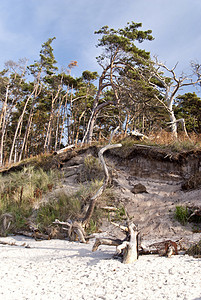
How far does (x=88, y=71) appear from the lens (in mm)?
23672

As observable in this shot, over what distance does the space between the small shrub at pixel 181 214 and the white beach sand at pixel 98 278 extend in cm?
247

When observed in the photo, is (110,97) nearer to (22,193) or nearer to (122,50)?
(122,50)

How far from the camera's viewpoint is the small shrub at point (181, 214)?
577cm

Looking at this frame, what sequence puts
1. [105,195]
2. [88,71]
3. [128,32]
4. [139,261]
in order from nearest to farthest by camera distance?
[139,261], [105,195], [128,32], [88,71]

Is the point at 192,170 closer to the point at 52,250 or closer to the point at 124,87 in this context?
the point at 52,250

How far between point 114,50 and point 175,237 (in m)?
14.1

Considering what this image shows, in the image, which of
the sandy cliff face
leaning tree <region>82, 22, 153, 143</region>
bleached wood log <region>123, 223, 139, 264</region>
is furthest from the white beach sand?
leaning tree <region>82, 22, 153, 143</region>

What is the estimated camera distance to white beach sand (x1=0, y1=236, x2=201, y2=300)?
2418 mm

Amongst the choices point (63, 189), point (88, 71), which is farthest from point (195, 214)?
point (88, 71)

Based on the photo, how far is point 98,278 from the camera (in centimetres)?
278

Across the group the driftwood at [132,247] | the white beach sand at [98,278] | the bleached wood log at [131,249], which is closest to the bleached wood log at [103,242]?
the driftwood at [132,247]

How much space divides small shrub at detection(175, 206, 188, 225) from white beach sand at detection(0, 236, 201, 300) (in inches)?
97.3

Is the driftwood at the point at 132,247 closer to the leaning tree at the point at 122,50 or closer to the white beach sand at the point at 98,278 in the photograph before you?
the white beach sand at the point at 98,278

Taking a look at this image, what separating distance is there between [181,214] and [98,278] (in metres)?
3.72
